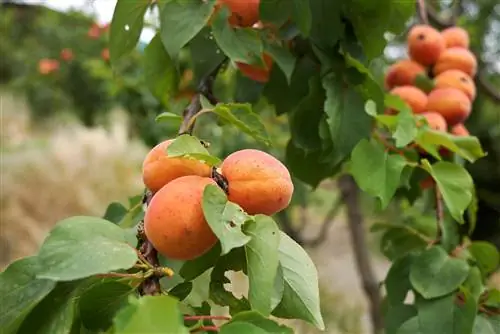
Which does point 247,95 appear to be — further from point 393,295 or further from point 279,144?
point 279,144

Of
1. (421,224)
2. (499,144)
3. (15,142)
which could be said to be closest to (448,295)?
(421,224)

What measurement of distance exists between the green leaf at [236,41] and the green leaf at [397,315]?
28 cm

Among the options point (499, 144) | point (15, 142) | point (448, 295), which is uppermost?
point (448, 295)

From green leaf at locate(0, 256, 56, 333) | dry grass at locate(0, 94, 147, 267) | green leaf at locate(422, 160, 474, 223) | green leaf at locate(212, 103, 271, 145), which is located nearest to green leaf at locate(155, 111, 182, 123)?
green leaf at locate(212, 103, 271, 145)

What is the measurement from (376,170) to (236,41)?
178 mm

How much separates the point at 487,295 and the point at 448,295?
5 centimetres

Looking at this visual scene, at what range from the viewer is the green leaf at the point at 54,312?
371mm

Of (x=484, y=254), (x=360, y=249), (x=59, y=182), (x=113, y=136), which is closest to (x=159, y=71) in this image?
(x=484, y=254)

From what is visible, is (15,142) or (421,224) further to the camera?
(15,142)

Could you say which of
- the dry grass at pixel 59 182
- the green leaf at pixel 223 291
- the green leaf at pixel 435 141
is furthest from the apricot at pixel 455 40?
the dry grass at pixel 59 182

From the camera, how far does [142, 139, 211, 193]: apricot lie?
41cm

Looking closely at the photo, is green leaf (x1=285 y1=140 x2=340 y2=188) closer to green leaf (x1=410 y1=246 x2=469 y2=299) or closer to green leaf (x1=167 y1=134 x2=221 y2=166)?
green leaf (x1=410 y1=246 x2=469 y2=299)

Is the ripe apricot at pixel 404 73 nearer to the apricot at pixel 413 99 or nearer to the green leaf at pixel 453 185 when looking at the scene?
the apricot at pixel 413 99

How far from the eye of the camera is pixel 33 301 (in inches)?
→ 14.6
